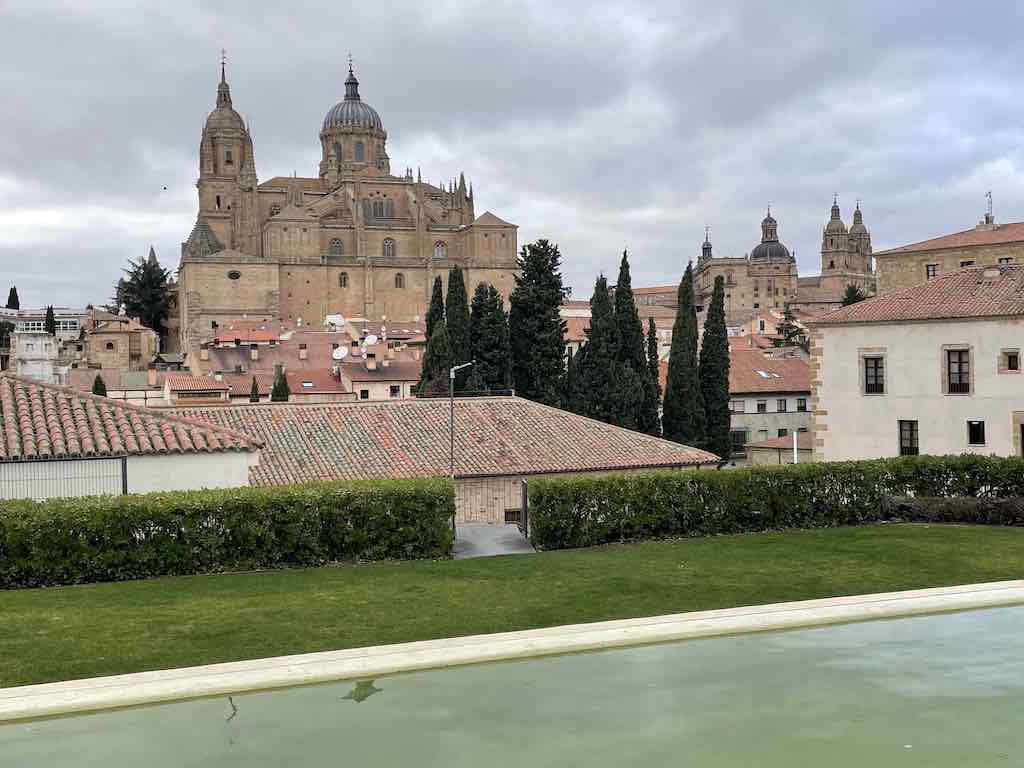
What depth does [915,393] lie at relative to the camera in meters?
30.8

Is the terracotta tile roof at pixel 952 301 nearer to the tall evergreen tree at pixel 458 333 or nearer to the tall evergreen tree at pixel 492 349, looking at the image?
the tall evergreen tree at pixel 492 349

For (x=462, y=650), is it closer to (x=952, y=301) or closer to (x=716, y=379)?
(x=952, y=301)

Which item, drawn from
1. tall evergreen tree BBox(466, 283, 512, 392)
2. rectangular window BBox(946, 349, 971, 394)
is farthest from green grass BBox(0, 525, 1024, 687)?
tall evergreen tree BBox(466, 283, 512, 392)

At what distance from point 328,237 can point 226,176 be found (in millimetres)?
16167

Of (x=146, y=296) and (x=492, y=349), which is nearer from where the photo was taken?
(x=492, y=349)

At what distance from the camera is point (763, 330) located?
115125 mm

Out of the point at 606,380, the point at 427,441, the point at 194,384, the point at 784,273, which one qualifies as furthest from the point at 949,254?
the point at 784,273

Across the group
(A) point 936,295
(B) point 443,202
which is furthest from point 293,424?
(B) point 443,202

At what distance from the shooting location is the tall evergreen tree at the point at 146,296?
11575 centimetres

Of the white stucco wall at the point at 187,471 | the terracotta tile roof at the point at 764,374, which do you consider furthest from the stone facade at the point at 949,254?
the white stucco wall at the point at 187,471

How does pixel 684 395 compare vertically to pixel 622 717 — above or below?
above

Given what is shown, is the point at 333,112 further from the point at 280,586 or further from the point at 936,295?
the point at 280,586

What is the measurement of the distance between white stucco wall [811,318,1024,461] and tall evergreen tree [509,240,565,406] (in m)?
15.5

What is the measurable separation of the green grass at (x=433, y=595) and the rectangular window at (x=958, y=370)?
40.7 ft
